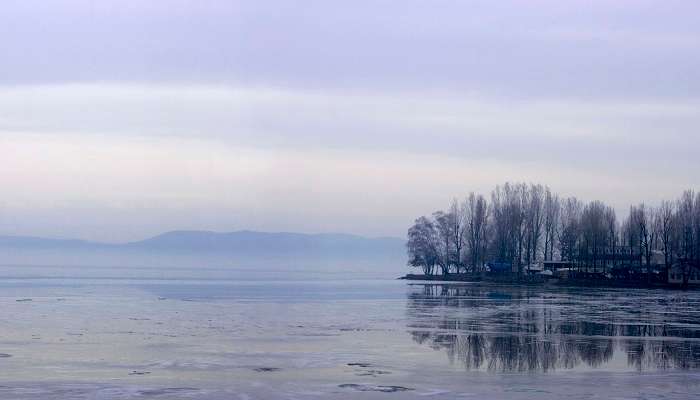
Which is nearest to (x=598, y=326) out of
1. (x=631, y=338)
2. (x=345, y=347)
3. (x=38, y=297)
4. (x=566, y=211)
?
(x=631, y=338)

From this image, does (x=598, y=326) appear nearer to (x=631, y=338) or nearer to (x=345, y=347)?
(x=631, y=338)

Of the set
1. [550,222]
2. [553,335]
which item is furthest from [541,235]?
[553,335]

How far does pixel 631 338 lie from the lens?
111ft

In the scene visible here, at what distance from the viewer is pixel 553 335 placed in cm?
3438

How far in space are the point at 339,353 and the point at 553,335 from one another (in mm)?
9916

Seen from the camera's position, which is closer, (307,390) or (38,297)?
(307,390)

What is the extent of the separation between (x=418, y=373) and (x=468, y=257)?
3917 inches

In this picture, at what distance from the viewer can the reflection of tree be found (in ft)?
89.1

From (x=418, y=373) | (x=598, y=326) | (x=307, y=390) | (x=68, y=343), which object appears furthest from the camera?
(x=598, y=326)

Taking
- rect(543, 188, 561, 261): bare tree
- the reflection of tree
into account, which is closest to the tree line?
rect(543, 188, 561, 261): bare tree

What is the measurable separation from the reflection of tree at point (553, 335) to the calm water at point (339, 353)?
6 centimetres

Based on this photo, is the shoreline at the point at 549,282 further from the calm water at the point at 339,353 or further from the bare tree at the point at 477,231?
the calm water at the point at 339,353

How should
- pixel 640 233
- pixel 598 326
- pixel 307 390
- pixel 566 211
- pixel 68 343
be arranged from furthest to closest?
pixel 566 211 → pixel 640 233 → pixel 598 326 → pixel 68 343 → pixel 307 390

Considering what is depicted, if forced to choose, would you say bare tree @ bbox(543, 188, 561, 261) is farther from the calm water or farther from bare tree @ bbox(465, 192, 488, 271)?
the calm water
